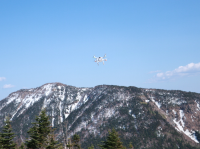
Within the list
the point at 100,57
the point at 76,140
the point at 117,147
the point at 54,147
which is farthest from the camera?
the point at 100,57

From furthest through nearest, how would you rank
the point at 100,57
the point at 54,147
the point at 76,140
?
the point at 100,57 < the point at 76,140 < the point at 54,147

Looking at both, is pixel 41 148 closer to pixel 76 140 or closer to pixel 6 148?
pixel 6 148

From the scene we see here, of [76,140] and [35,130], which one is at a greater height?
[35,130]

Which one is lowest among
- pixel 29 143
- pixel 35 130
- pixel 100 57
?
pixel 29 143

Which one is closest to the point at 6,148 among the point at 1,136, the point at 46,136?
the point at 1,136

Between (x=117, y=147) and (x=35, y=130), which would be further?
(x=117, y=147)

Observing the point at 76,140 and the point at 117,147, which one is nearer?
the point at 117,147

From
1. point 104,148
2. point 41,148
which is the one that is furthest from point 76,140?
point 41,148

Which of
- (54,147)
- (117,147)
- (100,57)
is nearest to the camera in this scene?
(54,147)

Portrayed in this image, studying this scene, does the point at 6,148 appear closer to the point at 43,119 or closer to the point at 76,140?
the point at 43,119
